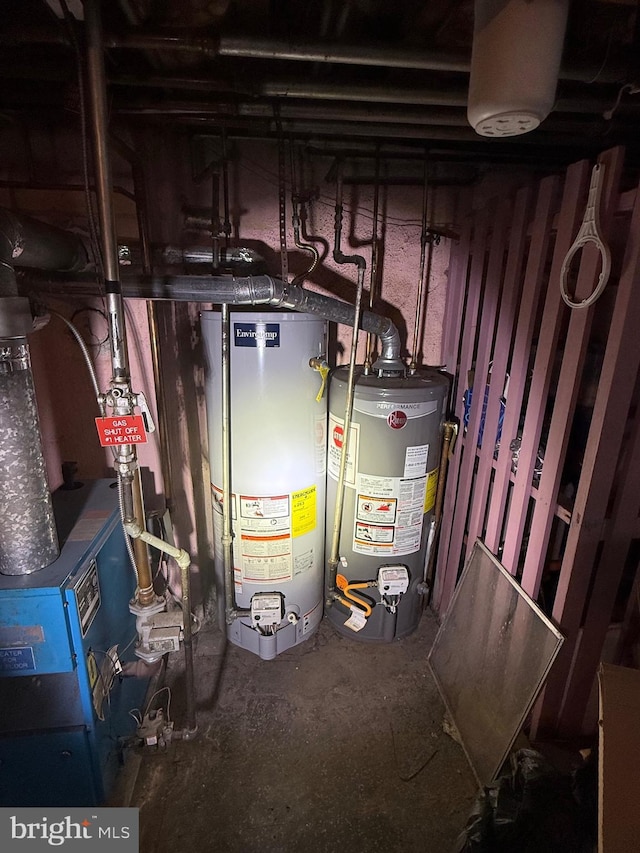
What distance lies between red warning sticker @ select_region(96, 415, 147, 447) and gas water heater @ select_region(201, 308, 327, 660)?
520mm

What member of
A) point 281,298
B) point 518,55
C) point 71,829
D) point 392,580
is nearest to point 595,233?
point 518,55

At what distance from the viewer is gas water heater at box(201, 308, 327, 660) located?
1.68m

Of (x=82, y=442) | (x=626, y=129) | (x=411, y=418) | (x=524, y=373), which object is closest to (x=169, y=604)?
(x=82, y=442)

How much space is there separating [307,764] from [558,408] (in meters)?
1.58

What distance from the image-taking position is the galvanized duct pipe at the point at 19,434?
1100 mm

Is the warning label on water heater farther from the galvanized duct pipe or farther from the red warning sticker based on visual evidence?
the galvanized duct pipe

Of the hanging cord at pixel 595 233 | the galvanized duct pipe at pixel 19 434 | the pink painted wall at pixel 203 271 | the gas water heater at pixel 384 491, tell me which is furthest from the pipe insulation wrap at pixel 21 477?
the hanging cord at pixel 595 233

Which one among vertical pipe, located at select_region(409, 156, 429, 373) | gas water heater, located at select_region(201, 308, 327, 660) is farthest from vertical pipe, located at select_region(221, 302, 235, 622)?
vertical pipe, located at select_region(409, 156, 429, 373)

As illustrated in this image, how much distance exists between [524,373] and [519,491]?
1.40 ft

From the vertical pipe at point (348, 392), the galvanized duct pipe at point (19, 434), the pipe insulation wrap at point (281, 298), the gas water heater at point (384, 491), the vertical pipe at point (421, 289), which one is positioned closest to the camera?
the galvanized duct pipe at point (19, 434)

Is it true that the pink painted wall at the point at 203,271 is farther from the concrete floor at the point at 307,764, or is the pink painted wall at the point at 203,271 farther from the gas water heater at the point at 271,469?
the concrete floor at the point at 307,764

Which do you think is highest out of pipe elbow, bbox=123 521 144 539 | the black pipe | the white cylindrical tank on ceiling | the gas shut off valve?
the white cylindrical tank on ceiling

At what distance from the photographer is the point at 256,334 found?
1640 mm

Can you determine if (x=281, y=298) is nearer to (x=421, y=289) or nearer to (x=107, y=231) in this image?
(x=107, y=231)
